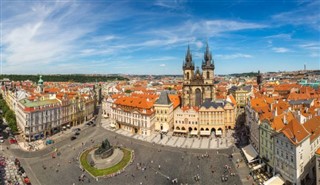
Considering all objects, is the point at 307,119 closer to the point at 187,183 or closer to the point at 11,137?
the point at 187,183

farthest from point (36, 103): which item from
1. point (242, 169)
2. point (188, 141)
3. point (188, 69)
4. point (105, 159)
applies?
point (242, 169)

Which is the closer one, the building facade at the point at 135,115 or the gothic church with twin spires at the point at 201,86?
the building facade at the point at 135,115

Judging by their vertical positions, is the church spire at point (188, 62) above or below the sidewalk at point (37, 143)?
above

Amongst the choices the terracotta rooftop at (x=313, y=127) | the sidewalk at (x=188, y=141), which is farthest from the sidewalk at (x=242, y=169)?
the terracotta rooftop at (x=313, y=127)

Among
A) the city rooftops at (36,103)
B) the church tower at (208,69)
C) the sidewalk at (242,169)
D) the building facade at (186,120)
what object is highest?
the church tower at (208,69)

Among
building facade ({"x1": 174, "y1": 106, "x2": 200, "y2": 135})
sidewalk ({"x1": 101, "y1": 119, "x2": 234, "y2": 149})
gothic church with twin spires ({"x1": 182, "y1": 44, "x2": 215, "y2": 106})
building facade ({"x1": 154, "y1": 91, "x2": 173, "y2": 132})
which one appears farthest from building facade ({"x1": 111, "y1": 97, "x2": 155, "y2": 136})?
gothic church with twin spires ({"x1": 182, "y1": 44, "x2": 215, "y2": 106})

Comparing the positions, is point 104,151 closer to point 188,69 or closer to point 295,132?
point 295,132

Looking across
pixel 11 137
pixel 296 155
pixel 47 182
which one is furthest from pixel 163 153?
pixel 11 137

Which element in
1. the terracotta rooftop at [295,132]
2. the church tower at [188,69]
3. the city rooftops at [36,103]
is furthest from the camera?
the church tower at [188,69]

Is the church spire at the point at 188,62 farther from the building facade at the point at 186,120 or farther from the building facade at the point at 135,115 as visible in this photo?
the building facade at the point at 135,115

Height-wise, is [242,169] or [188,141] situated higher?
[188,141]

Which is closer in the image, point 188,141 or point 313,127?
point 313,127
